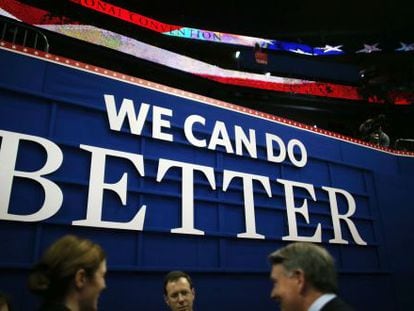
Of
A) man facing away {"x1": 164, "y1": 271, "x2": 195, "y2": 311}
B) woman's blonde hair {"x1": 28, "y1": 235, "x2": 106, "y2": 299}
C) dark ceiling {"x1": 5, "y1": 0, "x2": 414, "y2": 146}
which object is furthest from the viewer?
dark ceiling {"x1": 5, "y1": 0, "x2": 414, "y2": 146}

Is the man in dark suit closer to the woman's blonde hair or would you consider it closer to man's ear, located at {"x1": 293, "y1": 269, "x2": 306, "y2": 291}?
man's ear, located at {"x1": 293, "y1": 269, "x2": 306, "y2": 291}

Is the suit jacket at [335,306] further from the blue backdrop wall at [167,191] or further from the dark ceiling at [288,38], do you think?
the dark ceiling at [288,38]

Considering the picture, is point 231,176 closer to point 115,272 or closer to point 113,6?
point 115,272

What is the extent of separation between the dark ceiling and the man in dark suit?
5.51m

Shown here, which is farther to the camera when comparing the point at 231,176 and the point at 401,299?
the point at 401,299

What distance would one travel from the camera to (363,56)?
956 cm

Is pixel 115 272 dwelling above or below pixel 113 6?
below

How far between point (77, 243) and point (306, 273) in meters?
0.71

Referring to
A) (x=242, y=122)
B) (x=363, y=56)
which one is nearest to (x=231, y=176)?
(x=242, y=122)

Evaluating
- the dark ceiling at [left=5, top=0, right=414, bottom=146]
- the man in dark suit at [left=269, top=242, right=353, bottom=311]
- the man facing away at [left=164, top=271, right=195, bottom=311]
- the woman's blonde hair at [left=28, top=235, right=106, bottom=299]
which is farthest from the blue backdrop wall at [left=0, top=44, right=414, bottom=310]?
the dark ceiling at [left=5, top=0, right=414, bottom=146]

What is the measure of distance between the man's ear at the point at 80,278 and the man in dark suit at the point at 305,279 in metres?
0.62

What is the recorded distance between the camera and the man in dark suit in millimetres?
1117

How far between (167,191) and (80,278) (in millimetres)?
1917

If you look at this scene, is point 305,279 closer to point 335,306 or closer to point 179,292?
point 335,306
